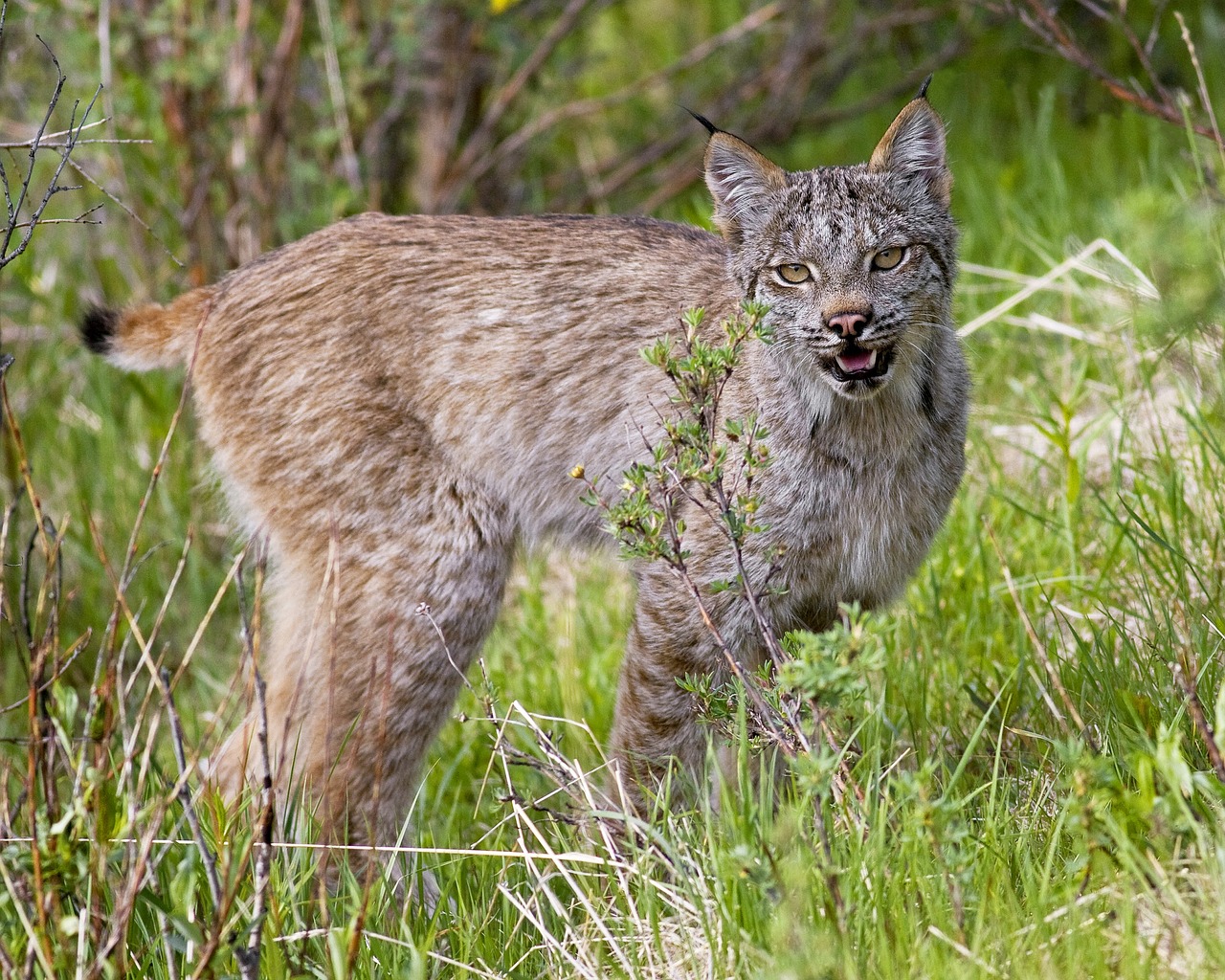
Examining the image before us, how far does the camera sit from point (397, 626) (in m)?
4.17

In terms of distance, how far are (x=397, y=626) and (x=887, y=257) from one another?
1734mm

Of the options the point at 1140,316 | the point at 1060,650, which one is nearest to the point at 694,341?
the point at 1140,316

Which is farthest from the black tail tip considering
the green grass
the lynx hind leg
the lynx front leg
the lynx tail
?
the lynx front leg

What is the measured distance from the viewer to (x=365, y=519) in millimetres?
4191

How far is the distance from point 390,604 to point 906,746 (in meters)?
1.54

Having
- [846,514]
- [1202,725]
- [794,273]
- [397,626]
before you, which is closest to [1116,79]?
[794,273]

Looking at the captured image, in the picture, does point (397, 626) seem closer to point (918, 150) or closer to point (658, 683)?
point (658, 683)

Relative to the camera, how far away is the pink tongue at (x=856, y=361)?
11.6ft

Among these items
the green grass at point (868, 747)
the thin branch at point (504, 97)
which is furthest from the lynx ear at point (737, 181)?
the thin branch at point (504, 97)

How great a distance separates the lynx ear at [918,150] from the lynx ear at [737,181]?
10.8 inches

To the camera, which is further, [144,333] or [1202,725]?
[144,333]

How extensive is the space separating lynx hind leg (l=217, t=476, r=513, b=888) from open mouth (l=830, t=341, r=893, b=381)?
4.03ft

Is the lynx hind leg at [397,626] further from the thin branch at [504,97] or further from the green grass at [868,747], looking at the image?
the thin branch at [504,97]

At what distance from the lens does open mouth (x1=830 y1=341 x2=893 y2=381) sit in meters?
3.53
